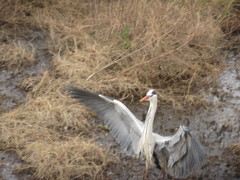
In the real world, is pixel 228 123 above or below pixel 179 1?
below

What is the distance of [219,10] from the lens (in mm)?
6848

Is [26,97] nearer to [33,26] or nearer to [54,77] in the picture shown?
[54,77]

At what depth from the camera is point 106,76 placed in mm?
5613

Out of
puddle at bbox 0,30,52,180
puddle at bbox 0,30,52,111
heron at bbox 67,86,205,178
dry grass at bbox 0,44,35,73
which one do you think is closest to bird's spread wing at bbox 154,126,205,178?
heron at bbox 67,86,205,178

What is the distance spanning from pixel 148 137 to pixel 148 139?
26 millimetres

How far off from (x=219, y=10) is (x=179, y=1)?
0.96 meters

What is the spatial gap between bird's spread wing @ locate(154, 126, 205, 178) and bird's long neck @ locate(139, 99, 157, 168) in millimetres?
85

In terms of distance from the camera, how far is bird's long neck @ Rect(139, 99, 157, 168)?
389 centimetres

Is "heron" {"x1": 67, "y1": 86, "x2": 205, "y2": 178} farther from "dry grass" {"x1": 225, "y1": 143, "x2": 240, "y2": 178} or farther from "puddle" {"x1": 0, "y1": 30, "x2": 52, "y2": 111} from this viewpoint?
"puddle" {"x1": 0, "y1": 30, "x2": 52, "y2": 111}

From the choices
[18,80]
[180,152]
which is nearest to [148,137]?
[180,152]

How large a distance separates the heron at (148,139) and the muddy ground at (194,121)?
0.86ft

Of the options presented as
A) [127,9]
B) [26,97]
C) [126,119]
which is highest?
[127,9]

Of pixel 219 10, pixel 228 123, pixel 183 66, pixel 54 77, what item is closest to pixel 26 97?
pixel 54 77

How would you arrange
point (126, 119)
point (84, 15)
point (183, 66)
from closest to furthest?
point (126, 119)
point (183, 66)
point (84, 15)
